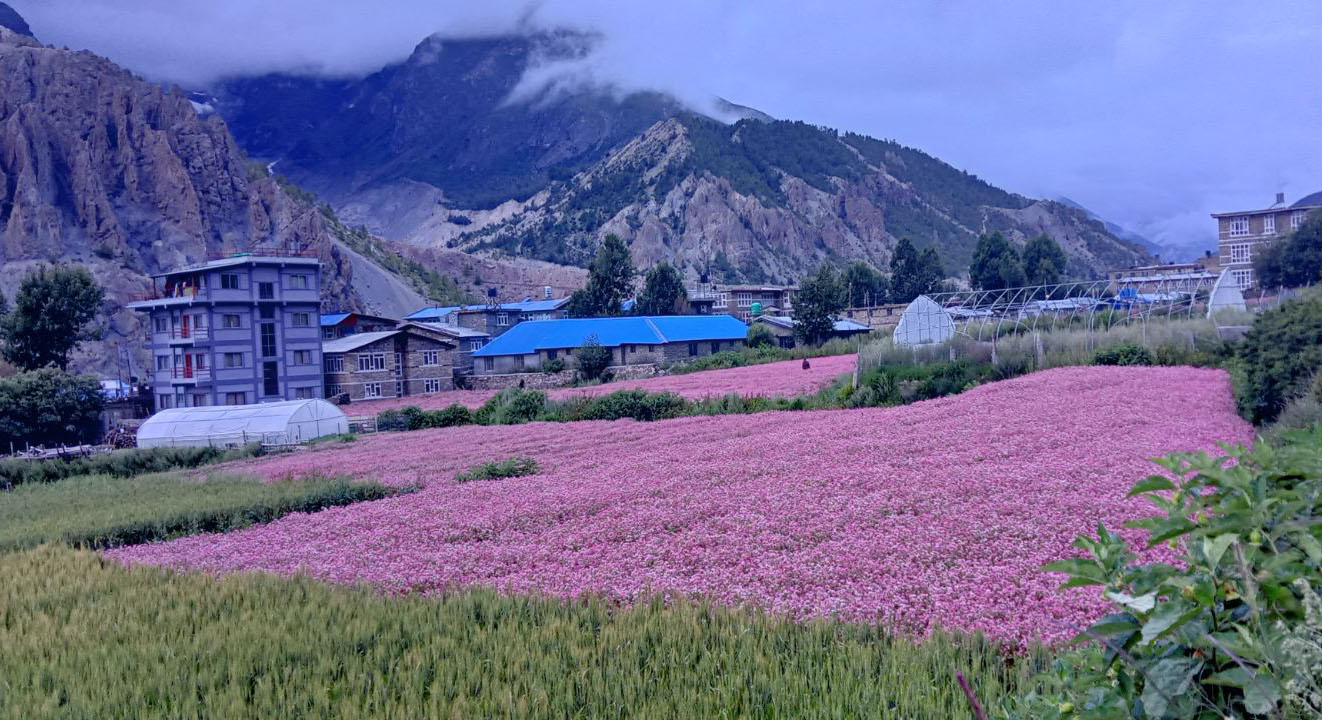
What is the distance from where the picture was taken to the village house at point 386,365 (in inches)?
2349

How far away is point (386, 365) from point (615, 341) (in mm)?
16867

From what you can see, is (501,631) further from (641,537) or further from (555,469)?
(555,469)

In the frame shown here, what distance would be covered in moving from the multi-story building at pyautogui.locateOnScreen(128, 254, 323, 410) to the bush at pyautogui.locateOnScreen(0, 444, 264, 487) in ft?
92.1

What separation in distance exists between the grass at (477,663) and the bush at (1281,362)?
14.0 meters

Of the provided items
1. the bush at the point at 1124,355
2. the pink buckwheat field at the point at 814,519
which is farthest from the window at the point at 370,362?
the bush at the point at 1124,355

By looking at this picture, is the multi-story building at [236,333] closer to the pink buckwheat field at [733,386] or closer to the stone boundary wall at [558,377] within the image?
the pink buckwheat field at [733,386]

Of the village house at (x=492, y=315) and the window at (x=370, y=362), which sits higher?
the village house at (x=492, y=315)

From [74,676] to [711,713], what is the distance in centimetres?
452

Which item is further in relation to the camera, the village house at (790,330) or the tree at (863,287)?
the tree at (863,287)

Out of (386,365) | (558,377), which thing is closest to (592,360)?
(558,377)

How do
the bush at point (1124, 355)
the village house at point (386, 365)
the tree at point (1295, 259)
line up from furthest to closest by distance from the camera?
1. the tree at point (1295, 259)
2. the village house at point (386, 365)
3. the bush at point (1124, 355)

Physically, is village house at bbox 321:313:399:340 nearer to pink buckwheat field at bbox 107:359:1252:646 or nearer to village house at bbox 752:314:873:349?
village house at bbox 752:314:873:349

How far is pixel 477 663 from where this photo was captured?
5.39 m

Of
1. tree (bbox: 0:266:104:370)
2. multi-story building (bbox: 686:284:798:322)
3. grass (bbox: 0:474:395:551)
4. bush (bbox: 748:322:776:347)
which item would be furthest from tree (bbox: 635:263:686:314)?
grass (bbox: 0:474:395:551)
